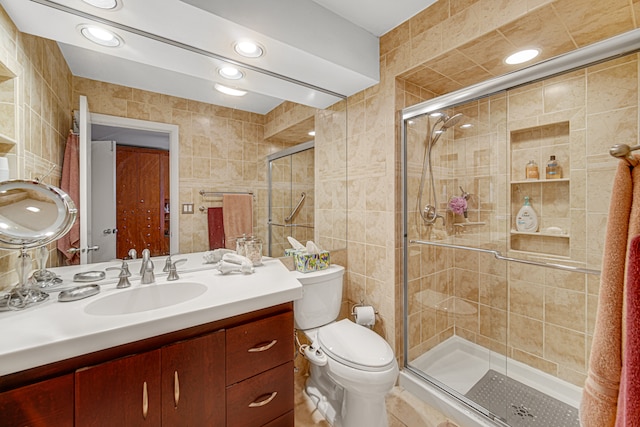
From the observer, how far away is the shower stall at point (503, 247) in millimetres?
1505

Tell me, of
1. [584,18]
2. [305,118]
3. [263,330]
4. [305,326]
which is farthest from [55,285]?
[584,18]

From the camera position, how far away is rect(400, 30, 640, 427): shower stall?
4.94 feet

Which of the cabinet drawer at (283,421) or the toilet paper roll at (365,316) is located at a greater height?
the toilet paper roll at (365,316)

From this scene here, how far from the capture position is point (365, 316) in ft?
5.79

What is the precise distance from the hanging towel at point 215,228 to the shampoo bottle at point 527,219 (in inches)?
83.2

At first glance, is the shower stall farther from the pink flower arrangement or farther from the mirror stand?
the mirror stand

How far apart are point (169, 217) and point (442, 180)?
5.91 ft

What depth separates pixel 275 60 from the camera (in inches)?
58.9

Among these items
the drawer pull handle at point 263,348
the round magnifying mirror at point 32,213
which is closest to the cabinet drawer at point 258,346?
the drawer pull handle at point 263,348

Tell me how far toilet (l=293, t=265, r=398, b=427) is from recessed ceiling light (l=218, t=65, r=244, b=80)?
4.20ft

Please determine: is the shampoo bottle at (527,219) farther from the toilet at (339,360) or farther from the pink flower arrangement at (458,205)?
the toilet at (339,360)

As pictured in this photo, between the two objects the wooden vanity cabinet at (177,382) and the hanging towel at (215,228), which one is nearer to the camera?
the wooden vanity cabinet at (177,382)

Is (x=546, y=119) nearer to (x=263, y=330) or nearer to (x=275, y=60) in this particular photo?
(x=275, y=60)

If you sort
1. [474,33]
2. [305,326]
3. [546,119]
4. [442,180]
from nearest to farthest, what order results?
[474,33]
[305,326]
[546,119]
[442,180]
